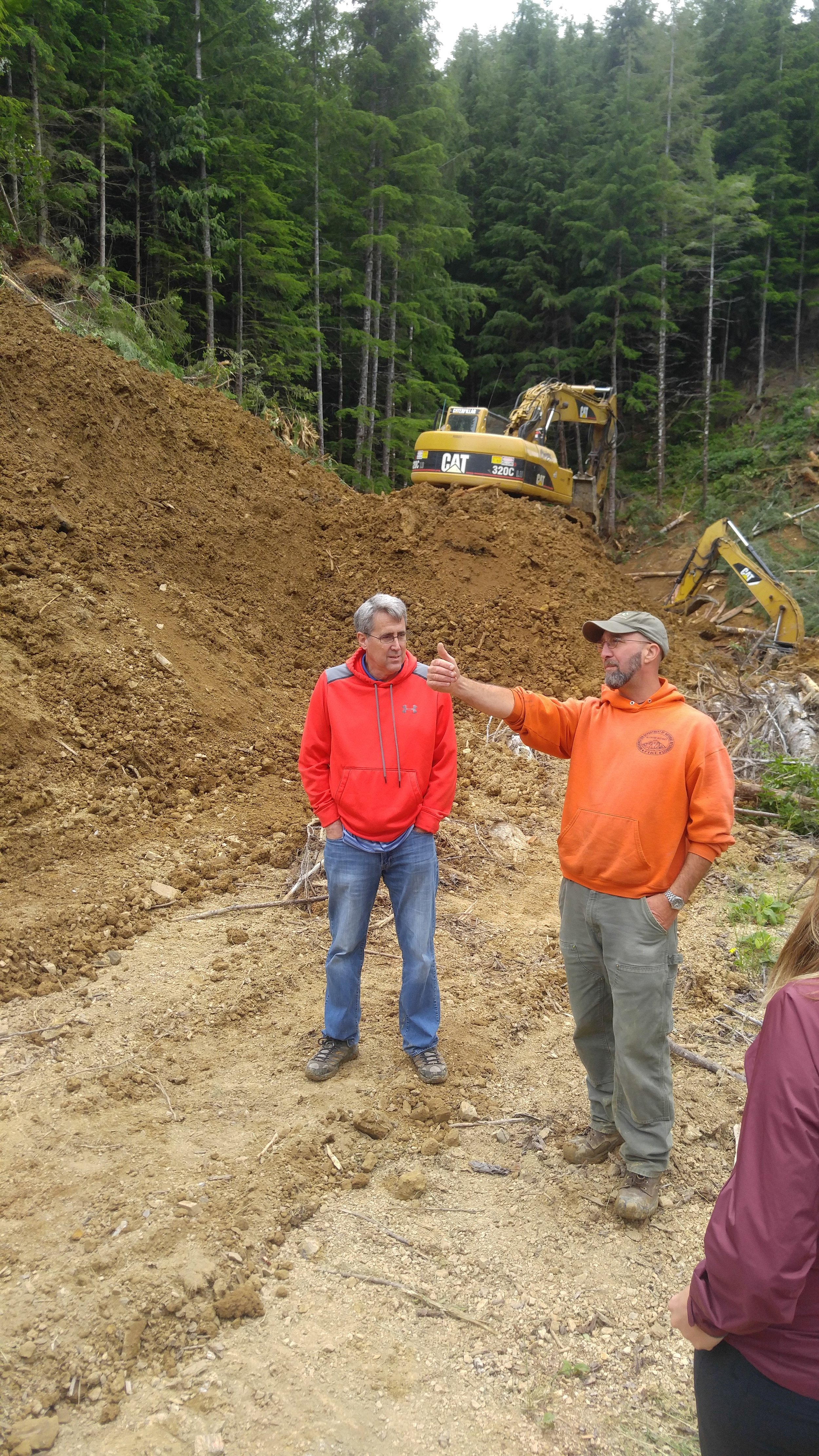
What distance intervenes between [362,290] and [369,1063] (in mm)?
21396

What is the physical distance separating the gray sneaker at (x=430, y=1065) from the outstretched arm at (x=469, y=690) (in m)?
1.63

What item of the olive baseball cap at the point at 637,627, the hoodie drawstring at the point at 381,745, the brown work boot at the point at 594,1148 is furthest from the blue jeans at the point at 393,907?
the olive baseball cap at the point at 637,627

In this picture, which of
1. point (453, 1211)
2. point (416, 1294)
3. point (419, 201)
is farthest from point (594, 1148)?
point (419, 201)

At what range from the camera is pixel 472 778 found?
7.56m

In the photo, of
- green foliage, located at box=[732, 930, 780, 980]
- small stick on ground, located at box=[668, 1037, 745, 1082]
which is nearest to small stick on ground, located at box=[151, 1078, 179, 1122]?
small stick on ground, located at box=[668, 1037, 745, 1082]

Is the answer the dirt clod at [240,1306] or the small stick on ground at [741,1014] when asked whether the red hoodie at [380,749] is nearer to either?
the dirt clod at [240,1306]

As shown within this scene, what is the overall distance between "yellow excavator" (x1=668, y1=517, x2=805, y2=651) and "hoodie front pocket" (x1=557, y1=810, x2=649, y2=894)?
883cm

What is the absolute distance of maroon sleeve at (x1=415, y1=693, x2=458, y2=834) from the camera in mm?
3637

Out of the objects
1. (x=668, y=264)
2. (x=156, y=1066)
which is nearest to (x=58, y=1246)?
(x=156, y=1066)

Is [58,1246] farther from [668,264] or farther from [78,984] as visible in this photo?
[668,264]

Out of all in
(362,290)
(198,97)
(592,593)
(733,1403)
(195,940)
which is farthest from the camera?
(362,290)

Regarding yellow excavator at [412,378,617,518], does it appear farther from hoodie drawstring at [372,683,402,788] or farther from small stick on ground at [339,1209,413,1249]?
small stick on ground at [339,1209,413,1249]

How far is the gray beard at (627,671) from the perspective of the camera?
2.93m

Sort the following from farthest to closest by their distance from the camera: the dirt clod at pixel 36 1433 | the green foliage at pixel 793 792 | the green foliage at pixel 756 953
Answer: the green foliage at pixel 793 792 → the green foliage at pixel 756 953 → the dirt clod at pixel 36 1433
